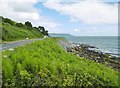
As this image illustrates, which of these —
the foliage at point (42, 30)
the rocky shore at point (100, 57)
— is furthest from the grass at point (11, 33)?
the foliage at point (42, 30)

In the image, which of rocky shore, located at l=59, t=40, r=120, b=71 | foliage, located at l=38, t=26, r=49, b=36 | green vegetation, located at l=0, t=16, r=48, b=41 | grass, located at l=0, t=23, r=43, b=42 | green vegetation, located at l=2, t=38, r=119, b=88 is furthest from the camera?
foliage, located at l=38, t=26, r=49, b=36

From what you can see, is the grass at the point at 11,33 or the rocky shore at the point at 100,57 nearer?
the rocky shore at the point at 100,57

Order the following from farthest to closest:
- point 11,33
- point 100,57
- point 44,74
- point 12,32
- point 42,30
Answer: point 42,30 < point 12,32 < point 11,33 < point 100,57 < point 44,74

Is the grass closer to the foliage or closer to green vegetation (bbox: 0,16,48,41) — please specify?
green vegetation (bbox: 0,16,48,41)

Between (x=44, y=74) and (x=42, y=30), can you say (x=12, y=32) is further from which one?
(x=42, y=30)

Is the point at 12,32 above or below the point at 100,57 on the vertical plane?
above

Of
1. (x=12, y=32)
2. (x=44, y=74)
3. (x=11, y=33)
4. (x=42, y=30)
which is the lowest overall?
(x=44, y=74)

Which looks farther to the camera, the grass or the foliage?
the foliage

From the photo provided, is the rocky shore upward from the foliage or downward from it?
downward

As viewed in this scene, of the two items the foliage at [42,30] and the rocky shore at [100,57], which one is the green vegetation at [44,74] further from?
the foliage at [42,30]

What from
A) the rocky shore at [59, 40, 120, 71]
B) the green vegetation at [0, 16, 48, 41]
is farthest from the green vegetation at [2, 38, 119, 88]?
the green vegetation at [0, 16, 48, 41]

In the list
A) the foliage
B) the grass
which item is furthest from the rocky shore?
the foliage

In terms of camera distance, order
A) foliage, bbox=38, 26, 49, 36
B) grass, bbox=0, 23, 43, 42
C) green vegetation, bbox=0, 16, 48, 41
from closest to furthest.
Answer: grass, bbox=0, 23, 43, 42 → green vegetation, bbox=0, 16, 48, 41 → foliage, bbox=38, 26, 49, 36

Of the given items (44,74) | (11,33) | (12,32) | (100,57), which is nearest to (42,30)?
(12,32)
